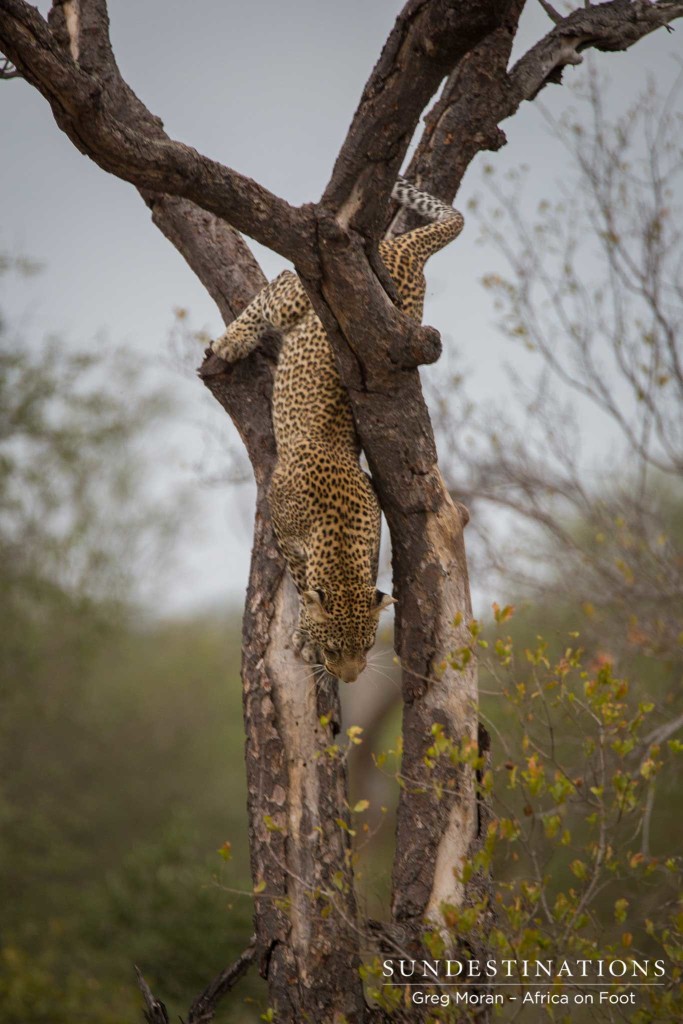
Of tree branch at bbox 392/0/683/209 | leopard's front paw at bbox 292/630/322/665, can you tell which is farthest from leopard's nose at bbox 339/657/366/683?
tree branch at bbox 392/0/683/209

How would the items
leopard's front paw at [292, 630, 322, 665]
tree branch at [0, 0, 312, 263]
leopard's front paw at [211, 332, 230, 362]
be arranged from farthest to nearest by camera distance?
leopard's front paw at [211, 332, 230, 362], leopard's front paw at [292, 630, 322, 665], tree branch at [0, 0, 312, 263]

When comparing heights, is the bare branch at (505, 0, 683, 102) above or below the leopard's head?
above

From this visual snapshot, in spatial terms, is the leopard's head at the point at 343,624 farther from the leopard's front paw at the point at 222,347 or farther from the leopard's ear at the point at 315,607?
the leopard's front paw at the point at 222,347

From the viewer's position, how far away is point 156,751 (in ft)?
57.8

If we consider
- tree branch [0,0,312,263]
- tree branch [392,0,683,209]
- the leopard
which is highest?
tree branch [392,0,683,209]

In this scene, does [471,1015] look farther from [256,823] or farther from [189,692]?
[189,692]

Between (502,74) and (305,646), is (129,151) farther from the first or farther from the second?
(502,74)

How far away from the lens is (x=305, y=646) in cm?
471

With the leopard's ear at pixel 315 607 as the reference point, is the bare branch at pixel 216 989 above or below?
below

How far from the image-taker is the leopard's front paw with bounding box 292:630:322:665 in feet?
15.4

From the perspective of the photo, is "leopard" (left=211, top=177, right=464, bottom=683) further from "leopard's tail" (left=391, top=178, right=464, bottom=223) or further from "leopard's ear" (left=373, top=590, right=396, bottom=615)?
"leopard's tail" (left=391, top=178, right=464, bottom=223)

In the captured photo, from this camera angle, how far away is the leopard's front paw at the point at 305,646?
4688mm

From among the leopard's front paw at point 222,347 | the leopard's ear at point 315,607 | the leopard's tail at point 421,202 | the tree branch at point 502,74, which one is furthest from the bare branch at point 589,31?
the leopard's ear at point 315,607

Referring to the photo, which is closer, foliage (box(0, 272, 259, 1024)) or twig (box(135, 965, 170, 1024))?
twig (box(135, 965, 170, 1024))
